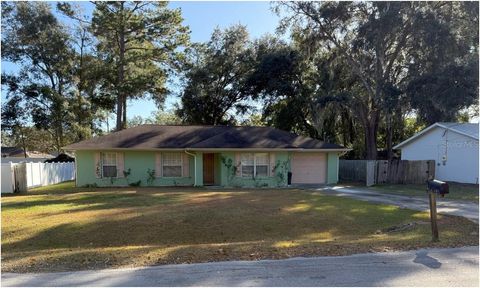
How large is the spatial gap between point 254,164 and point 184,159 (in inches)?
160

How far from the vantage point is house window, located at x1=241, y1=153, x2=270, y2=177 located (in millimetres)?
22047

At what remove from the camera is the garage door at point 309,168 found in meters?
23.8

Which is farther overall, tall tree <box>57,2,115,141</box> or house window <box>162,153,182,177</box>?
tall tree <box>57,2,115,141</box>

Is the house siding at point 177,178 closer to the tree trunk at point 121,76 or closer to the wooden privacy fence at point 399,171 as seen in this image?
the wooden privacy fence at point 399,171

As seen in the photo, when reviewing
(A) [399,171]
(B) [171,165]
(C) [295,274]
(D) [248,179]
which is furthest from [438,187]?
(A) [399,171]

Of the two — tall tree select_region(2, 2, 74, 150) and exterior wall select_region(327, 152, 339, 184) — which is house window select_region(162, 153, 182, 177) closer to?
exterior wall select_region(327, 152, 339, 184)

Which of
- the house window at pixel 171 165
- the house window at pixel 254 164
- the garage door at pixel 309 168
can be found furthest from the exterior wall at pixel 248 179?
the house window at pixel 171 165

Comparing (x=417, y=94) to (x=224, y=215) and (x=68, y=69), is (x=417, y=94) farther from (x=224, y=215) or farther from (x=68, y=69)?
(x=68, y=69)

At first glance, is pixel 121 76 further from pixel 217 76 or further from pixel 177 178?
pixel 177 178

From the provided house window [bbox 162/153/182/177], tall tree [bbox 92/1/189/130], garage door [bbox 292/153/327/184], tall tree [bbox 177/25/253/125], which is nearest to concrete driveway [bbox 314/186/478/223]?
garage door [bbox 292/153/327/184]

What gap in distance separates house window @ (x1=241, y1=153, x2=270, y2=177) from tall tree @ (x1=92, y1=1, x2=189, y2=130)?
17.6m

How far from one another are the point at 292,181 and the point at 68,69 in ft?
90.0

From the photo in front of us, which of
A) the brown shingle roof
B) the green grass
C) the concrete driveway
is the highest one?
the brown shingle roof

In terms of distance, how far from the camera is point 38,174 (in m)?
23.5
